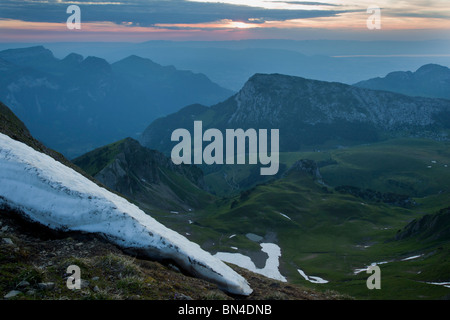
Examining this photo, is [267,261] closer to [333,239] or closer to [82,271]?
[333,239]

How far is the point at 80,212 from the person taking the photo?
15391 millimetres

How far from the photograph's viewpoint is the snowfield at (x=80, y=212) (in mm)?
15266

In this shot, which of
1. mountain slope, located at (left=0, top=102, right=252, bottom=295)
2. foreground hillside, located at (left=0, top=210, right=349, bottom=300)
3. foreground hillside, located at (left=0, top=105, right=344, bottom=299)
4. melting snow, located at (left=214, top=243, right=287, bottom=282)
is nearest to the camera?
foreground hillside, located at (left=0, top=210, right=349, bottom=300)

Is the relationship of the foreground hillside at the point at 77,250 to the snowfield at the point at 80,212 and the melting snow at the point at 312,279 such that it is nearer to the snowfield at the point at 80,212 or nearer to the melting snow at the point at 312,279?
the snowfield at the point at 80,212

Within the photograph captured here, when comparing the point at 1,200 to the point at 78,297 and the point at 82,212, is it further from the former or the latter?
the point at 78,297

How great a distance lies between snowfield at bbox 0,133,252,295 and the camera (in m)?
15.3
